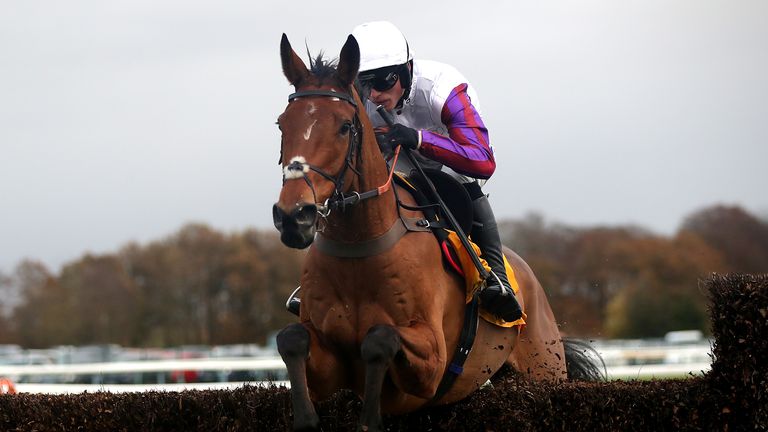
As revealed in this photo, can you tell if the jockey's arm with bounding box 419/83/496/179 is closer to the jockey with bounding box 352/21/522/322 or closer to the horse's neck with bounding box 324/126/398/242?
the jockey with bounding box 352/21/522/322

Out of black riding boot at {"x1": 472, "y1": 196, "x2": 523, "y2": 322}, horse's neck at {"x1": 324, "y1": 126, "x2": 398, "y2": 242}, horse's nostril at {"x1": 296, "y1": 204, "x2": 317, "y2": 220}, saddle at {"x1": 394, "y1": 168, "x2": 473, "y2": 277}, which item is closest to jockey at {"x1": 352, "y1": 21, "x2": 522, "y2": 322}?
black riding boot at {"x1": 472, "y1": 196, "x2": 523, "y2": 322}

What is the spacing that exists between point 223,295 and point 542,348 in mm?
60297

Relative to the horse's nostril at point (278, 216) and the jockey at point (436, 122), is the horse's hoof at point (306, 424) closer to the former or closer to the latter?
the horse's nostril at point (278, 216)

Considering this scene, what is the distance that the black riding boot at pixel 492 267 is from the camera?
19.4 ft

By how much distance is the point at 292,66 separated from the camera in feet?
16.4

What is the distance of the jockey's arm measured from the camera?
5676 mm

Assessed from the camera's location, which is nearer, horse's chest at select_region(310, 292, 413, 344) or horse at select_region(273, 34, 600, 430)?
horse at select_region(273, 34, 600, 430)

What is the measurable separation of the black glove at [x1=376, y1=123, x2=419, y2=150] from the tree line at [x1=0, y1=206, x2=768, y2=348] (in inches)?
1990

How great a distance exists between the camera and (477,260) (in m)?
5.71

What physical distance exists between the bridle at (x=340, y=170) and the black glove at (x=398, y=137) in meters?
0.41

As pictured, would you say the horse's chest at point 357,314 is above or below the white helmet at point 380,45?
below

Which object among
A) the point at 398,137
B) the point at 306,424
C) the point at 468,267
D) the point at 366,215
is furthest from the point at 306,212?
the point at 468,267

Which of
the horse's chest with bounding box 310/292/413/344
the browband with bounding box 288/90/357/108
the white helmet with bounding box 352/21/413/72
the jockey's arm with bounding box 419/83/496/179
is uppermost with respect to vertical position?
the white helmet with bounding box 352/21/413/72

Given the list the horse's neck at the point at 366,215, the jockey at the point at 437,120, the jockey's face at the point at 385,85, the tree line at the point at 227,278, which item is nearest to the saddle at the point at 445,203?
the jockey at the point at 437,120
